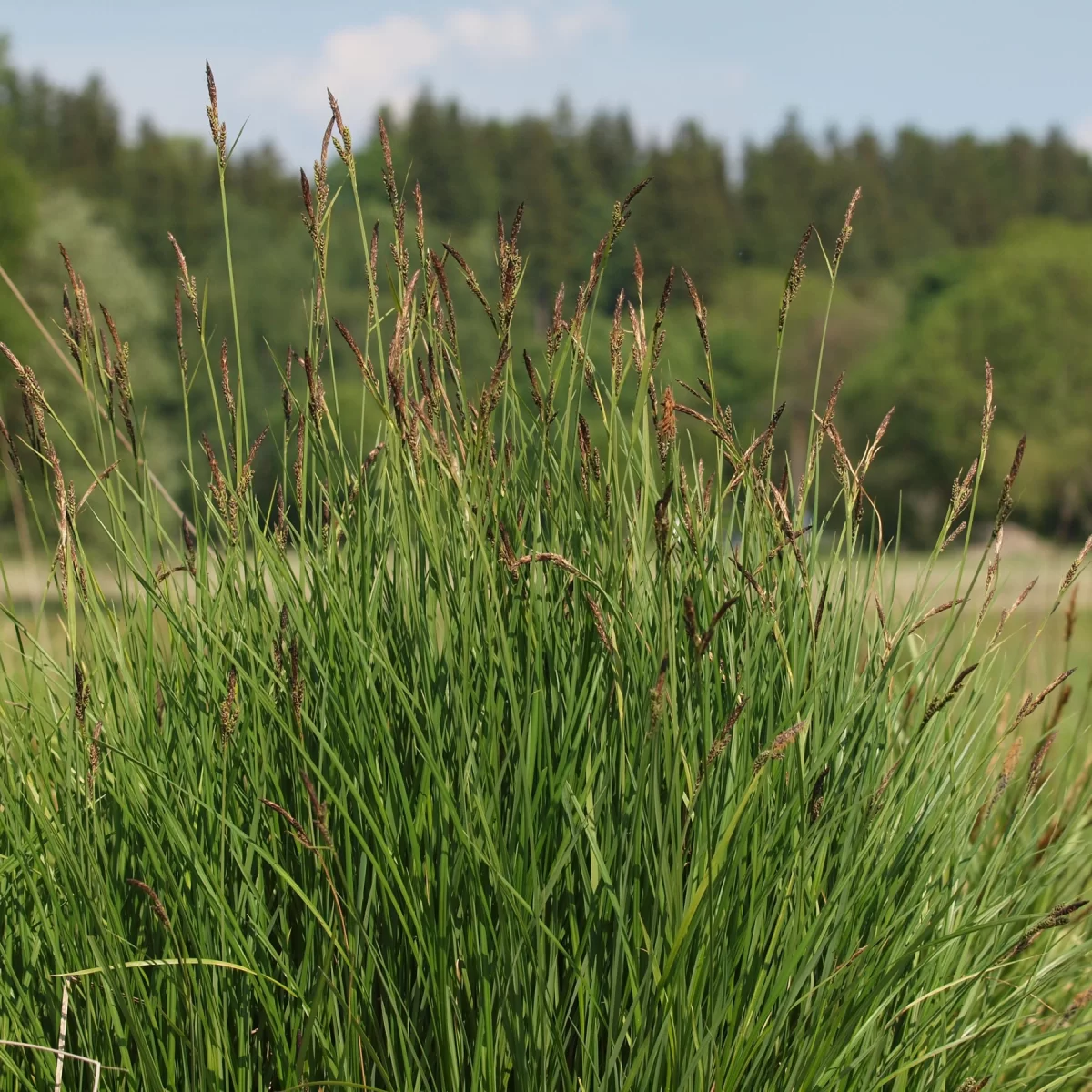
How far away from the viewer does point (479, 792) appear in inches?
56.7

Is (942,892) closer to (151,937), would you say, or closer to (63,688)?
(151,937)

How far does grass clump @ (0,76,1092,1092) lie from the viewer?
56.7 inches

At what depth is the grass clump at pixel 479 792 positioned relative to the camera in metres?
1.44

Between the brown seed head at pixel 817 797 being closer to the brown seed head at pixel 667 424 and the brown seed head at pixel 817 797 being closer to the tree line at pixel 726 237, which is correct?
the brown seed head at pixel 667 424

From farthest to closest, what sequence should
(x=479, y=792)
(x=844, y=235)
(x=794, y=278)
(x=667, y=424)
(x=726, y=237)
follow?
(x=726, y=237)
(x=844, y=235)
(x=794, y=278)
(x=479, y=792)
(x=667, y=424)

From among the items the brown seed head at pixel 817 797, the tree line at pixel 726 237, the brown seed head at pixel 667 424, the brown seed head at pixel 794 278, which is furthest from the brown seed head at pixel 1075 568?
the tree line at pixel 726 237

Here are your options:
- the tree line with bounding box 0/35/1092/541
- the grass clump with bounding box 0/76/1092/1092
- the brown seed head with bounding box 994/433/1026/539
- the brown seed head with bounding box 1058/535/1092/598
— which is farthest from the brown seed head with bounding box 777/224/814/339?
the tree line with bounding box 0/35/1092/541

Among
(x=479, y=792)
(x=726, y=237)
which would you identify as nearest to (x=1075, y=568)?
(x=479, y=792)

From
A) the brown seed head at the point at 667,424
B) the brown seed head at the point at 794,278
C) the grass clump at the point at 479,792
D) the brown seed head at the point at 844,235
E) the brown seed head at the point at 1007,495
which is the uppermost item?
the brown seed head at the point at 844,235

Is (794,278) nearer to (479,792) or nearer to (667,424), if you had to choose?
(667,424)

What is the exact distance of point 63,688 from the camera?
187cm

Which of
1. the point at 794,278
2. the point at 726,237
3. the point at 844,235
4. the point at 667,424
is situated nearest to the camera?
the point at 667,424

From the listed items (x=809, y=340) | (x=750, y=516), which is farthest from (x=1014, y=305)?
(x=750, y=516)

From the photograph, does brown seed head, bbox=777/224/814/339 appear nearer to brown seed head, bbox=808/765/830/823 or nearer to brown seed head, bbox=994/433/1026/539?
brown seed head, bbox=994/433/1026/539
